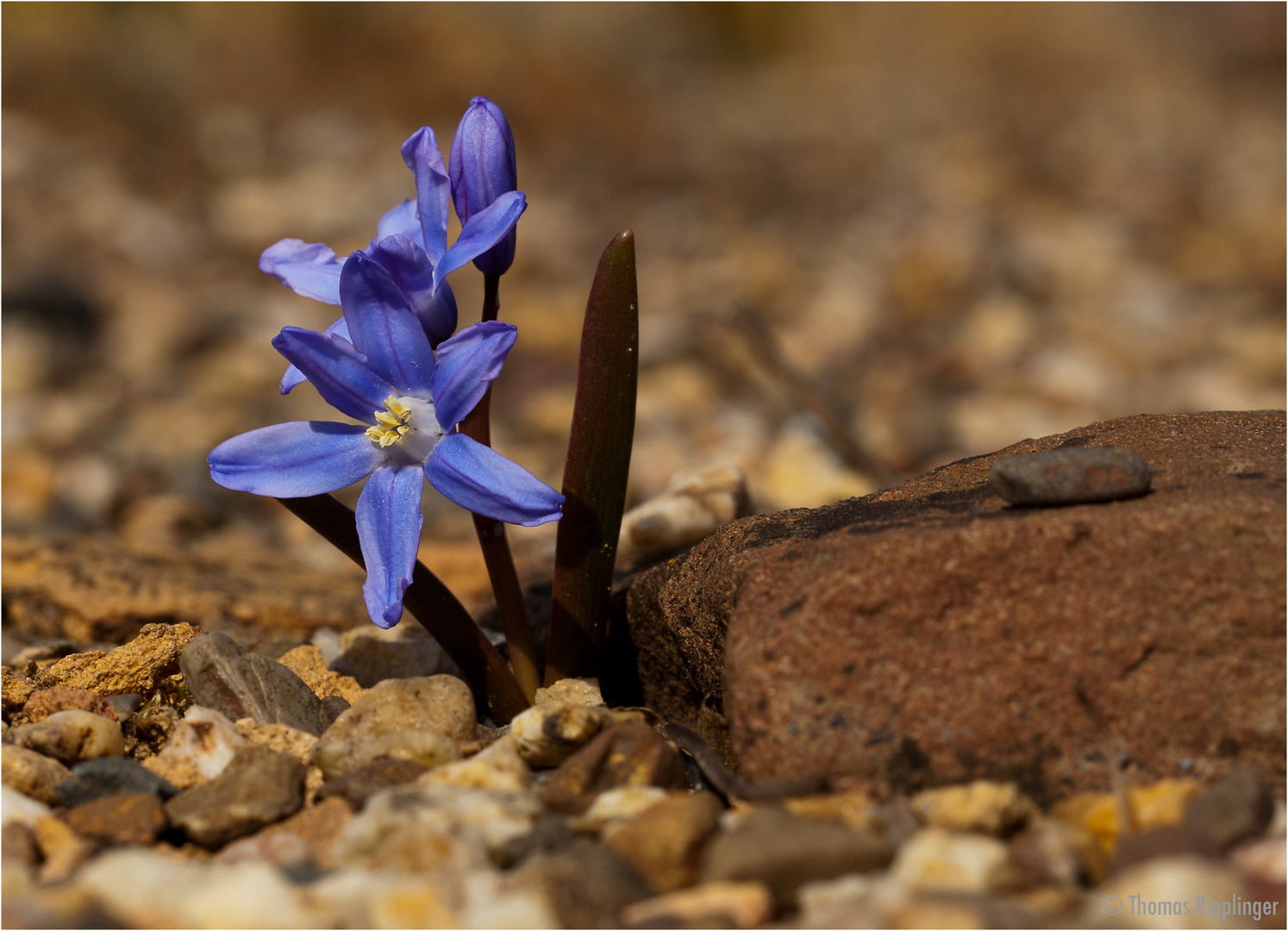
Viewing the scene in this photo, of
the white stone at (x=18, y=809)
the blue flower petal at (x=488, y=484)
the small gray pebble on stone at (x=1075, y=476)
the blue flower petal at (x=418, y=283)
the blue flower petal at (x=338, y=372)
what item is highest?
the blue flower petal at (x=418, y=283)

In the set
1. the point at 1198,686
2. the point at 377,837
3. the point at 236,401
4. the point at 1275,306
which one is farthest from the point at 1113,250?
the point at 377,837

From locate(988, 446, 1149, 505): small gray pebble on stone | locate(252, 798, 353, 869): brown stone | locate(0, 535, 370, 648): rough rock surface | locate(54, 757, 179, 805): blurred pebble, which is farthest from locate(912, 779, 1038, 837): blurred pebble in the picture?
locate(0, 535, 370, 648): rough rock surface

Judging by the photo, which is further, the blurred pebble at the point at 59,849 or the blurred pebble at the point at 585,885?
the blurred pebble at the point at 59,849

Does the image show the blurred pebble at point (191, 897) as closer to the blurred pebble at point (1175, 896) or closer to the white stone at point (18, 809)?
the white stone at point (18, 809)

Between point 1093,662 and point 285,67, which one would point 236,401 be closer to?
point 1093,662

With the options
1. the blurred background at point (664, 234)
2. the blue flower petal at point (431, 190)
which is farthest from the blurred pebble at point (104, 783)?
the blurred background at point (664, 234)

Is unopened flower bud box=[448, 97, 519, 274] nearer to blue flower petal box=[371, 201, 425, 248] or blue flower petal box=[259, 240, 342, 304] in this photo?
blue flower petal box=[371, 201, 425, 248]
